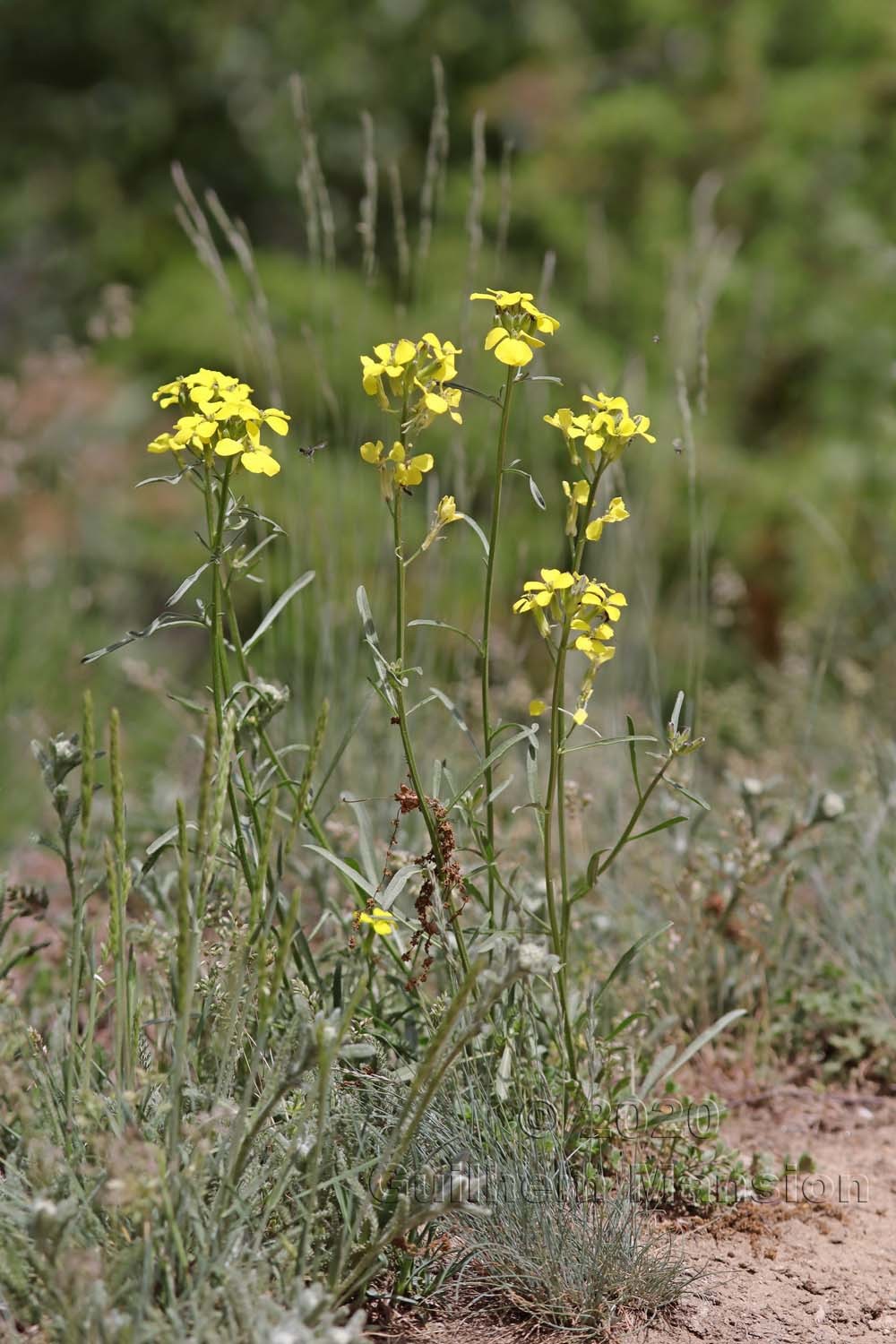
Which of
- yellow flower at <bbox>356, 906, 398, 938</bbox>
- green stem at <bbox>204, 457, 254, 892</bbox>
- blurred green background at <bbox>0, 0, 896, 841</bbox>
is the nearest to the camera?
yellow flower at <bbox>356, 906, 398, 938</bbox>

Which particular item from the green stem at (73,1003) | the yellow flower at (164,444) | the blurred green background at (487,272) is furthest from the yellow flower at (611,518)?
the blurred green background at (487,272)

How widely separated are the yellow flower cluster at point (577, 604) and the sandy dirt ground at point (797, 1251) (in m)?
0.74

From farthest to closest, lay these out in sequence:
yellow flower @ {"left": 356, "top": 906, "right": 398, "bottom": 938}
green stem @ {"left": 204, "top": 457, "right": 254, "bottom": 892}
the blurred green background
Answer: the blurred green background < green stem @ {"left": 204, "top": 457, "right": 254, "bottom": 892} < yellow flower @ {"left": 356, "top": 906, "right": 398, "bottom": 938}

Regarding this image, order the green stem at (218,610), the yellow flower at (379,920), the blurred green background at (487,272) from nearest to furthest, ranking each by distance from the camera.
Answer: the yellow flower at (379,920) → the green stem at (218,610) → the blurred green background at (487,272)

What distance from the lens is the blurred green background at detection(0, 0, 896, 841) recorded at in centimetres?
382

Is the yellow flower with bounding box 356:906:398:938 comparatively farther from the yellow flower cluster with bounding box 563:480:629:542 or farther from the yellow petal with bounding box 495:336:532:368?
the yellow petal with bounding box 495:336:532:368

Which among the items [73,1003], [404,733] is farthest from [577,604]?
[73,1003]

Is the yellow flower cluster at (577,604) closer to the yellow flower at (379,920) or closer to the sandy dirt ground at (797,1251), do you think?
the yellow flower at (379,920)

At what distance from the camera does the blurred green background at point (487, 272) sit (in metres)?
3.82

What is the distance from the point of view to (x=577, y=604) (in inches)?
54.0

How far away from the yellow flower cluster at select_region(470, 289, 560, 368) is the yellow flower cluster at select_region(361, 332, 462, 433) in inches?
2.1

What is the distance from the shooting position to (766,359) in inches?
204

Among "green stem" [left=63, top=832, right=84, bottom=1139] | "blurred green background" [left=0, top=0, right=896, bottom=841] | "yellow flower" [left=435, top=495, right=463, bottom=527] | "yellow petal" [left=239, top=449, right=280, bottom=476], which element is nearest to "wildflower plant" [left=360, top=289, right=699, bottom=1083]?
"yellow flower" [left=435, top=495, right=463, bottom=527]

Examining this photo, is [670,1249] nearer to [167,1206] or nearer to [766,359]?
[167,1206]
